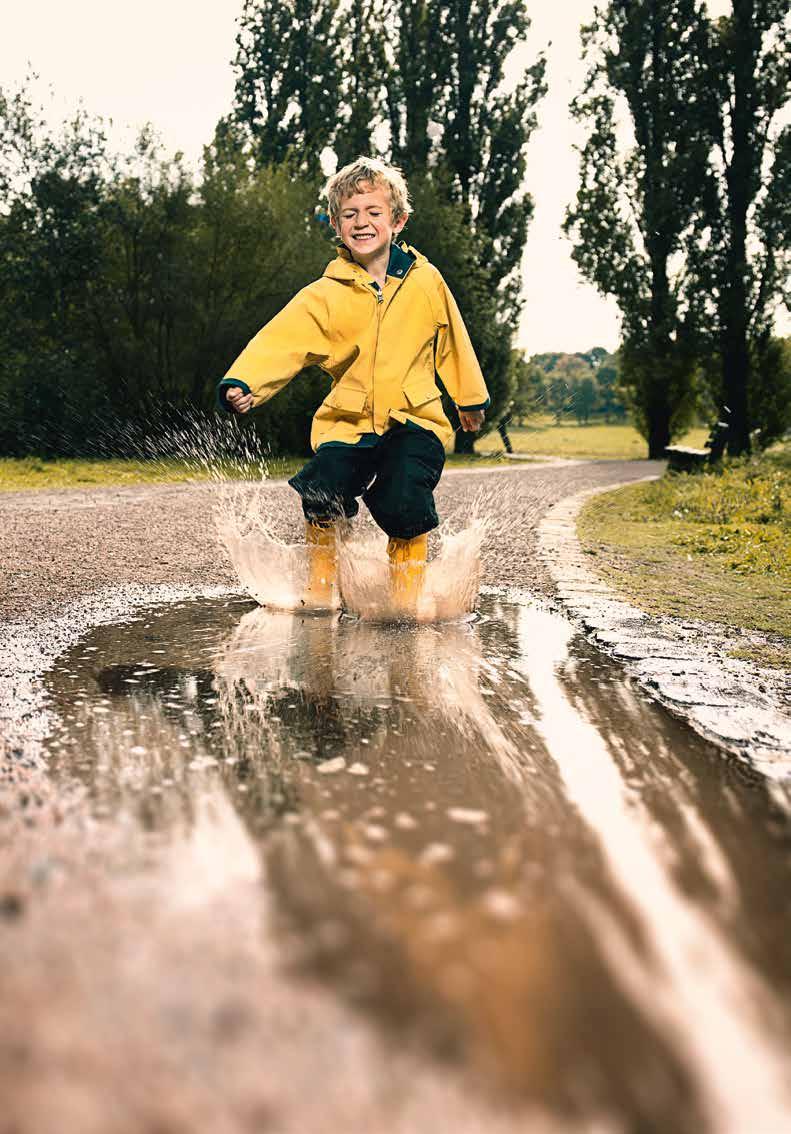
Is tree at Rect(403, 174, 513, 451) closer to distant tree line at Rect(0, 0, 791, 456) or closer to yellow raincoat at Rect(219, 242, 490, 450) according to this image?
distant tree line at Rect(0, 0, 791, 456)

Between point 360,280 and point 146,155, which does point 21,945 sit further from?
point 146,155

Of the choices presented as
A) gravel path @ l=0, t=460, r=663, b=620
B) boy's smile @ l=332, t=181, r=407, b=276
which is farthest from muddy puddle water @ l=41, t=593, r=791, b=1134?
gravel path @ l=0, t=460, r=663, b=620

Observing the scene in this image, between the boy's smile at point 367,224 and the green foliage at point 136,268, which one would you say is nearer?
the boy's smile at point 367,224

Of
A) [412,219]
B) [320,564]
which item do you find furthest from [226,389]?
[412,219]

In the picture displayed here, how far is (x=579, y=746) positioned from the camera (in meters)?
2.80

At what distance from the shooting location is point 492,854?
2.01 metres

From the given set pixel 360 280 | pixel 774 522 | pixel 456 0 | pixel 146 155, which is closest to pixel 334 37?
pixel 456 0

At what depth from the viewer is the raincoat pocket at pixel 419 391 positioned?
460 centimetres

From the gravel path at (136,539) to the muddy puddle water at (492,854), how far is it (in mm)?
2046

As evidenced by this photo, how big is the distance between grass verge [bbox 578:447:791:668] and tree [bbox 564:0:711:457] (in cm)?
1345

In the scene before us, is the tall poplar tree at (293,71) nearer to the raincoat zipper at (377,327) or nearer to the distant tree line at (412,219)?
the distant tree line at (412,219)

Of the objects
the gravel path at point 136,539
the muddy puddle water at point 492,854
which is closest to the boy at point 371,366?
the muddy puddle water at point 492,854

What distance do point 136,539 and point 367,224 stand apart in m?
3.90

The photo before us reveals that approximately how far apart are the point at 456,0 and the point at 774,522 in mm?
24453
